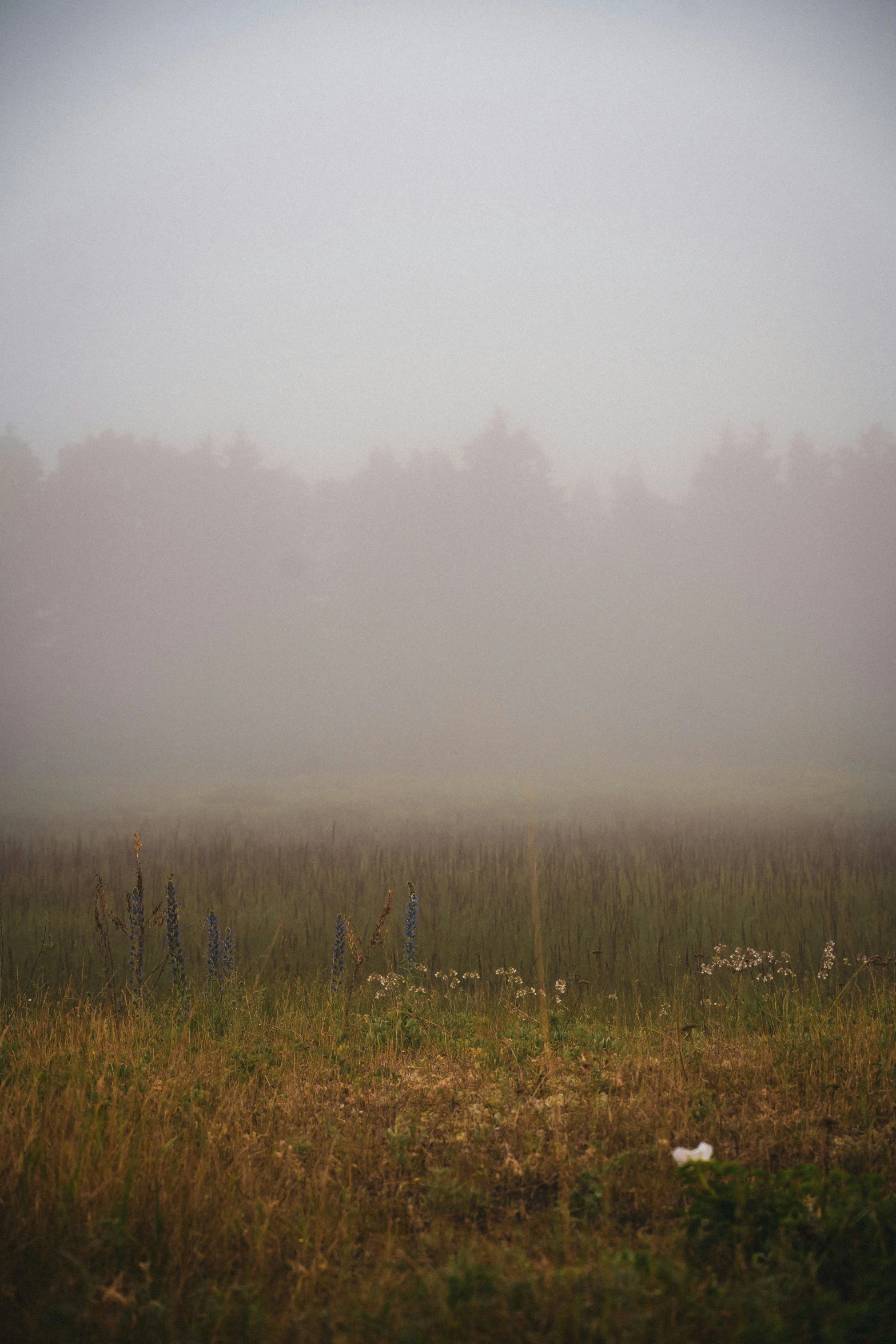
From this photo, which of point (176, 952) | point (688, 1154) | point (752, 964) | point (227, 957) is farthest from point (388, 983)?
point (688, 1154)

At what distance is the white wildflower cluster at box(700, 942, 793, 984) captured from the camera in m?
6.61

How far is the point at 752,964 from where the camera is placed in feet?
21.9

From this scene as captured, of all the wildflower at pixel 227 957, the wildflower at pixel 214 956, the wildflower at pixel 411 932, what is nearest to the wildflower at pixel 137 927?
the wildflower at pixel 214 956

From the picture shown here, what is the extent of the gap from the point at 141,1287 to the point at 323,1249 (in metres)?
0.73

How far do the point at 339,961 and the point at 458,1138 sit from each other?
2830 millimetres

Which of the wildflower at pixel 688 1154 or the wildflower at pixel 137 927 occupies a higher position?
the wildflower at pixel 137 927

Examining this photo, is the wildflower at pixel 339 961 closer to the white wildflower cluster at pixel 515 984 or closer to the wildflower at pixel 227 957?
the wildflower at pixel 227 957

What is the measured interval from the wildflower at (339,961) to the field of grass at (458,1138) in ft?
0.28

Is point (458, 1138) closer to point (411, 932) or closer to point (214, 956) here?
point (411, 932)

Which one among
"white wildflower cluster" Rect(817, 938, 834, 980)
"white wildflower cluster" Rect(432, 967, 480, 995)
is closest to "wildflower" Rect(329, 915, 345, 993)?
"white wildflower cluster" Rect(432, 967, 480, 995)

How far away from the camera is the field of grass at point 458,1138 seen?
2627 mm

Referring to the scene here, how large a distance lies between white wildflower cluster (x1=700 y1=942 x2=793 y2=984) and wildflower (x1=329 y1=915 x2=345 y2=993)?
304cm

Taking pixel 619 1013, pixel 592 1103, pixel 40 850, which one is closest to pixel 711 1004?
pixel 619 1013

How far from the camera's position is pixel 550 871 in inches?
432
